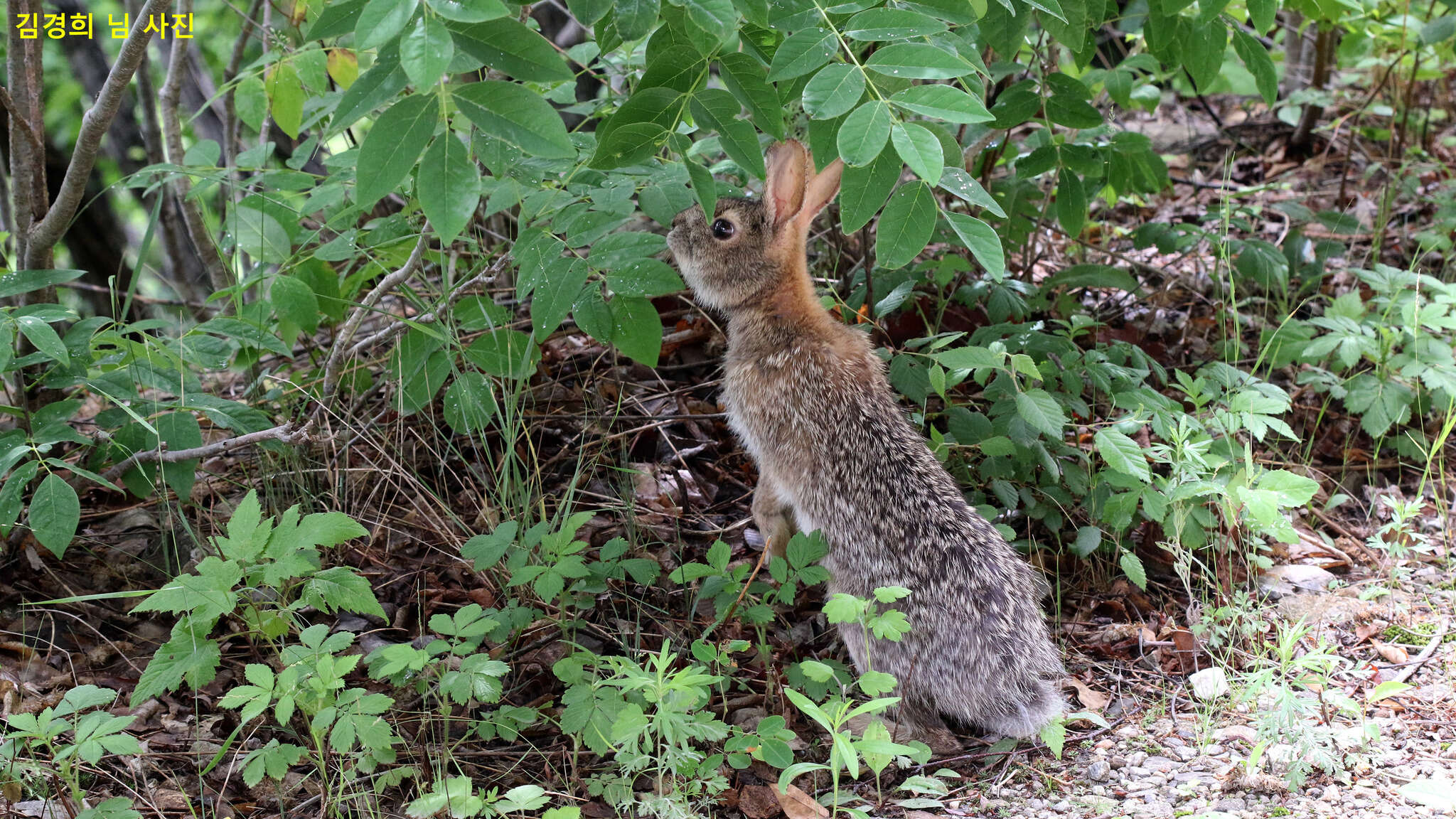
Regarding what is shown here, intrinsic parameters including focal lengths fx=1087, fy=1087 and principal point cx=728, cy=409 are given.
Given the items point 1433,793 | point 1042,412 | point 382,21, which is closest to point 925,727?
point 1042,412

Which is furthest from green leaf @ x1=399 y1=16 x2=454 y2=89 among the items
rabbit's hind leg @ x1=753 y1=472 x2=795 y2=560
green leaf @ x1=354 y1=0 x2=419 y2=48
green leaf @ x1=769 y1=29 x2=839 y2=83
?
rabbit's hind leg @ x1=753 y1=472 x2=795 y2=560

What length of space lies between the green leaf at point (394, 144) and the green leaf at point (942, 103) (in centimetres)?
118

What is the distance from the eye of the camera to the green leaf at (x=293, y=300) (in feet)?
13.6

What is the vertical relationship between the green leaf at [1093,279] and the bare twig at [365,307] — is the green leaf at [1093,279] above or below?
below

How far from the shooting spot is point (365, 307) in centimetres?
420

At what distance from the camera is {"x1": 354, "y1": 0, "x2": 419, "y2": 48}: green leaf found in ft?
7.85

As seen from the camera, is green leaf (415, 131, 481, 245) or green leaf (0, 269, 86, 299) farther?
green leaf (0, 269, 86, 299)

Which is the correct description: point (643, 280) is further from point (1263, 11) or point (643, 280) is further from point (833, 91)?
point (1263, 11)

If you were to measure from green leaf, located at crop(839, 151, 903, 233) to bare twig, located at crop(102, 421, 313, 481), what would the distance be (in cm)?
222

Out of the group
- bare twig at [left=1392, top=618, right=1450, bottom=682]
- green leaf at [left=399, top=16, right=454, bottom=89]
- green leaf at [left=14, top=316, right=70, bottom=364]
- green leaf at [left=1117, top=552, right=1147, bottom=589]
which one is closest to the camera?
green leaf at [left=399, top=16, right=454, bottom=89]

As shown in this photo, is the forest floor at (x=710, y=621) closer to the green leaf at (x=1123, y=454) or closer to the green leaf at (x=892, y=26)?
the green leaf at (x=1123, y=454)

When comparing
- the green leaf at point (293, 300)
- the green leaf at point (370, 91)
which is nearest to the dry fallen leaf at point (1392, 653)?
the green leaf at point (370, 91)

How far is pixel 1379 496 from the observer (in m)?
4.85

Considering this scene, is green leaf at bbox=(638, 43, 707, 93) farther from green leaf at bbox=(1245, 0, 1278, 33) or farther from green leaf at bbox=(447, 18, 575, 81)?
green leaf at bbox=(1245, 0, 1278, 33)
